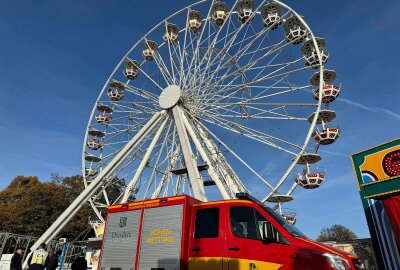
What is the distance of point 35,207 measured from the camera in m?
43.9

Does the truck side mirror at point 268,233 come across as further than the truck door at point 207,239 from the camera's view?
No

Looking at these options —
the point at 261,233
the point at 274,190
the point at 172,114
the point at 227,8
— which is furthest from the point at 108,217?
the point at 227,8

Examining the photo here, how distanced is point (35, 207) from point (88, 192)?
28.5 m

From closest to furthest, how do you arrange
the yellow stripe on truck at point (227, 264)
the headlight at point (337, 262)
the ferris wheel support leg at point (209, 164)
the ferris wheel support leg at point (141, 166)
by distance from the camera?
1. the headlight at point (337, 262)
2. the yellow stripe on truck at point (227, 264)
3. the ferris wheel support leg at point (209, 164)
4. the ferris wheel support leg at point (141, 166)

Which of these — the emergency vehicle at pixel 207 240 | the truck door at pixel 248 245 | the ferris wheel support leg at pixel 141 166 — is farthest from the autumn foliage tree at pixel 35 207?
the truck door at pixel 248 245

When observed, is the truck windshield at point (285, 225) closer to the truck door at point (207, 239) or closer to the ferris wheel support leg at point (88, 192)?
the truck door at point (207, 239)

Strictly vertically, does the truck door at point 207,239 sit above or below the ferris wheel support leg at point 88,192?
below

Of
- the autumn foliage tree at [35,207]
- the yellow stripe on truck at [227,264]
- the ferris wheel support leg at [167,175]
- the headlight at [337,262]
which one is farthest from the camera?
the autumn foliage tree at [35,207]

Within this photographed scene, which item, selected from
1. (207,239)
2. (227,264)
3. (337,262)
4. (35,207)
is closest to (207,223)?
(207,239)

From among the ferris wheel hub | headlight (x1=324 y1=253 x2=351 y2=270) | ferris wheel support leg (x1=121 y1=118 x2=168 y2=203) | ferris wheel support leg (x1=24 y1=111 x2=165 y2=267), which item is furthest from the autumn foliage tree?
headlight (x1=324 y1=253 x2=351 y2=270)

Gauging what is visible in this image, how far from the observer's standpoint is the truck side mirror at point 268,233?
616 centimetres

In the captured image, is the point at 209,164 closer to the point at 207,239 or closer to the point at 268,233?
the point at 207,239

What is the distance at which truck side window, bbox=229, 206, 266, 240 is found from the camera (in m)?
6.55

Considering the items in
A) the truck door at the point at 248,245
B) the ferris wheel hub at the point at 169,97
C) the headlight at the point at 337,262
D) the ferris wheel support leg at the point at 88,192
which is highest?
the ferris wheel hub at the point at 169,97
